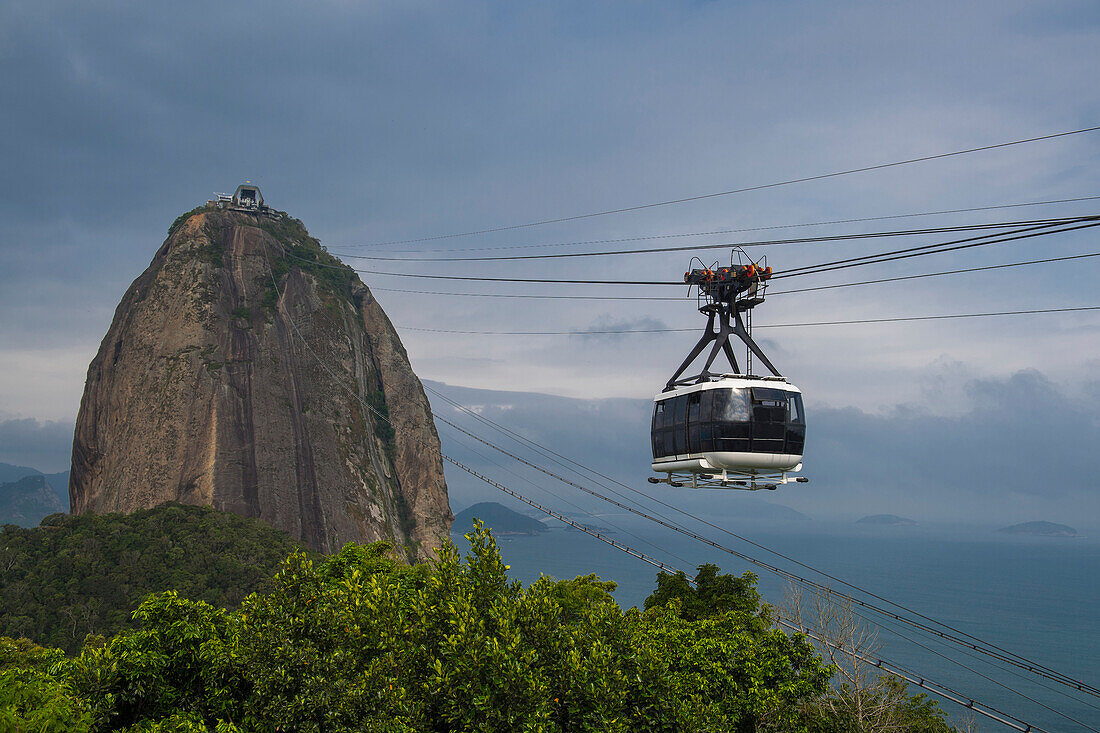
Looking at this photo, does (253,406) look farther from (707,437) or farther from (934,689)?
(934,689)

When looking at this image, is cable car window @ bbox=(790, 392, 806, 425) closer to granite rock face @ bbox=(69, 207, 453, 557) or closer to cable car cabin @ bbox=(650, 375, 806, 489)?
cable car cabin @ bbox=(650, 375, 806, 489)

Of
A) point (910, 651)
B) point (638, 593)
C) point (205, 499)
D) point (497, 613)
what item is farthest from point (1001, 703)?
point (497, 613)

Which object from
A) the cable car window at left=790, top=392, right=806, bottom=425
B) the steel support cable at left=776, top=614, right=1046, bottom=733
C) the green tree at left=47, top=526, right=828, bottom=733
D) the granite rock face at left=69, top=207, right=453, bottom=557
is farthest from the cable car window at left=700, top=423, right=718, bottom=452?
the granite rock face at left=69, top=207, right=453, bottom=557

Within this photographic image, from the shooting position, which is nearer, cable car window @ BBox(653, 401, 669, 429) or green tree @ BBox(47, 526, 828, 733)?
green tree @ BBox(47, 526, 828, 733)

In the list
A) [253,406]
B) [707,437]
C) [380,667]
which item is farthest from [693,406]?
[253,406]

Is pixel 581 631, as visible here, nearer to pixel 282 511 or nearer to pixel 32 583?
pixel 32 583
